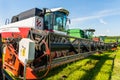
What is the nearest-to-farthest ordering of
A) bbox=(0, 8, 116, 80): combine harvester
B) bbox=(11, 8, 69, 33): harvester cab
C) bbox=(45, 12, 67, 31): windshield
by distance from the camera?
bbox=(0, 8, 116, 80): combine harvester, bbox=(11, 8, 69, 33): harvester cab, bbox=(45, 12, 67, 31): windshield

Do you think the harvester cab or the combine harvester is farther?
the harvester cab

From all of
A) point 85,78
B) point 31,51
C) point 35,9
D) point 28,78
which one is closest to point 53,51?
point 85,78

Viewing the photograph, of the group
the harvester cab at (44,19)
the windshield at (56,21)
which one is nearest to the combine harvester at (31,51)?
the harvester cab at (44,19)

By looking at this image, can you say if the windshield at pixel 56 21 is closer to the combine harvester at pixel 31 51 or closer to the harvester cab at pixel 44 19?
the harvester cab at pixel 44 19

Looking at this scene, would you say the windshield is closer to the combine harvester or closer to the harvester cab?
the harvester cab

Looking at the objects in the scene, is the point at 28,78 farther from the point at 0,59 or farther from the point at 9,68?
the point at 0,59

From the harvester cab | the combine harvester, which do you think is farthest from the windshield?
the combine harvester

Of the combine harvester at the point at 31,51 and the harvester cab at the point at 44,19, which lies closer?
the combine harvester at the point at 31,51

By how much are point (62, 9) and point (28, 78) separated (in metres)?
7.69

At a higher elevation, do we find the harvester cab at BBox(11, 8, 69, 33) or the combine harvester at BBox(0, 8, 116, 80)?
the harvester cab at BBox(11, 8, 69, 33)

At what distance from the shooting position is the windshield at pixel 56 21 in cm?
964

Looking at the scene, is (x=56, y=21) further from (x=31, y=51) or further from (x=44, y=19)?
(x=31, y=51)

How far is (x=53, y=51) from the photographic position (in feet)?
18.1

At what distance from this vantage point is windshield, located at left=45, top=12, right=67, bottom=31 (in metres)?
A: 9.64
